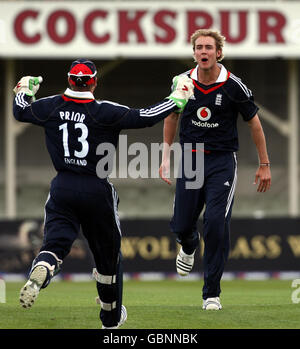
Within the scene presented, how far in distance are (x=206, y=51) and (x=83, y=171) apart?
6.96 ft

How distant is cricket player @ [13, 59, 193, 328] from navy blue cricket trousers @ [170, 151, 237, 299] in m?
1.52

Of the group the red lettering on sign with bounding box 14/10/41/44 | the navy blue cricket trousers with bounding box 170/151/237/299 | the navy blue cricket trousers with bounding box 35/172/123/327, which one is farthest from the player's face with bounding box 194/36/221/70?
the red lettering on sign with bounding box 14/10/41/44

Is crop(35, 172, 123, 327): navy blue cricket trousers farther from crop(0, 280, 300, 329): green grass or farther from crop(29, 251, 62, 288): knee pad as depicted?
crop(0, 280, 300, 329): green grass

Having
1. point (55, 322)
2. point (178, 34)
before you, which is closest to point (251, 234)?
point (178, 34)

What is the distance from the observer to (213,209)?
348 inches

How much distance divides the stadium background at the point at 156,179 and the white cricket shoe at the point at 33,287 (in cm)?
1205

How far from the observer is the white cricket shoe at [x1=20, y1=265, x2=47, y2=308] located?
268 inches

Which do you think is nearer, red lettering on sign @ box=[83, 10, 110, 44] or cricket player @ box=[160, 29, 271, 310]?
cricket player @ box=[160, 29, 271, 310]

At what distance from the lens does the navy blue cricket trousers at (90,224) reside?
7.32m

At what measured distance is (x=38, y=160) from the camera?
2783 centimetres

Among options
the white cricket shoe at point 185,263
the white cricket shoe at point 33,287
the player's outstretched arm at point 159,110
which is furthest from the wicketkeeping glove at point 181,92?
the white cricket shoe at point 185,263

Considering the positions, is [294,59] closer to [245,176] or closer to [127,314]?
[245,176]

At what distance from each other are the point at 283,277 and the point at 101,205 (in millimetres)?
12564

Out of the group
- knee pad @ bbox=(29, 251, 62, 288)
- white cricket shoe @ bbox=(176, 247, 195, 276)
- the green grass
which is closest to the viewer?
knee pad @ bbox=(29, 251, 62, 288)
